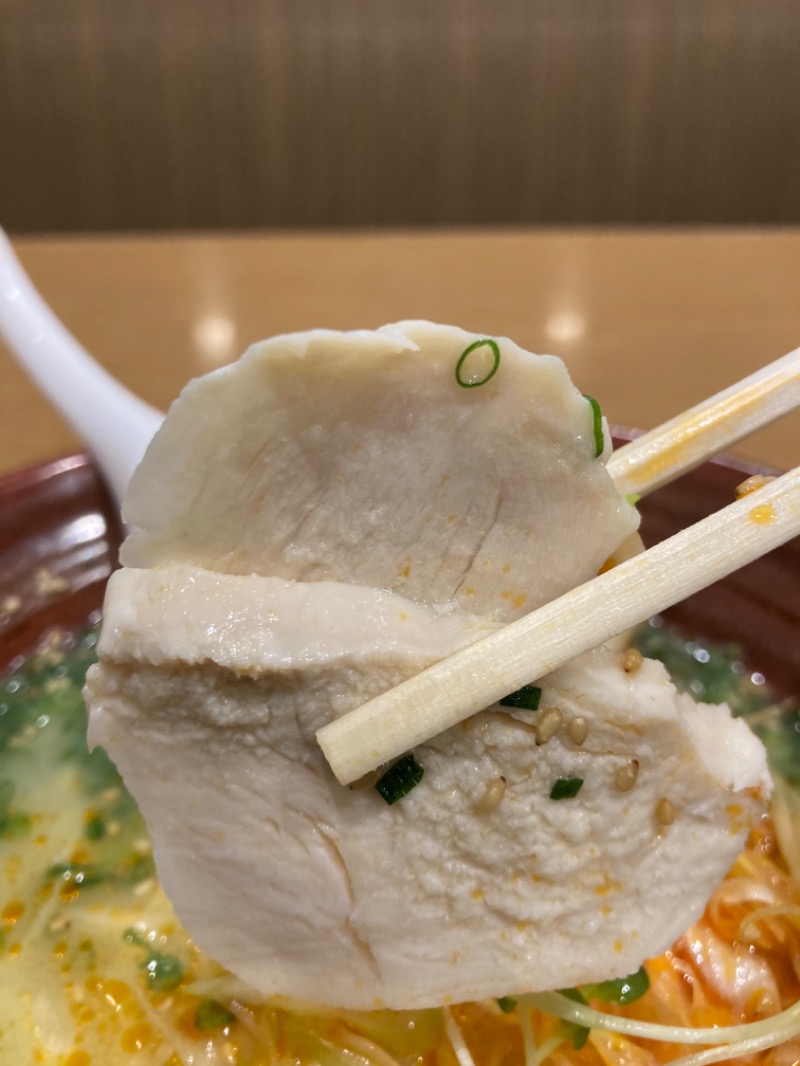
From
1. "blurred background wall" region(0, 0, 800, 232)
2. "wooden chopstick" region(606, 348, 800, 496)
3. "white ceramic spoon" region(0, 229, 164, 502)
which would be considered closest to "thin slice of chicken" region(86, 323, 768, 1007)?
"wooden chopstick" region(606, 348, 800, 496)

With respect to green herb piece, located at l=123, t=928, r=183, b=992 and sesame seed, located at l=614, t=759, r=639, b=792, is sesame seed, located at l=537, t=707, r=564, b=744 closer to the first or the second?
sesame seed, located at l=614, t=759, r=639, b=792

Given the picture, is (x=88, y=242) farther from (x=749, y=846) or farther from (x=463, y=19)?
(x=749, y=846)

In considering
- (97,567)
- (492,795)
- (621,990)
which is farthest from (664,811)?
(97,567)

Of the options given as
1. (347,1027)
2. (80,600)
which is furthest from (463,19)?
(347,1027)

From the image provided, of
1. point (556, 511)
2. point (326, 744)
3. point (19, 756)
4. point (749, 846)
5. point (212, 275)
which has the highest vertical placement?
point (556, 511)

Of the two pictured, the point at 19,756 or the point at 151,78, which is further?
the point at 151,78

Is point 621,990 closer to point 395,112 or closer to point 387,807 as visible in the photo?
point 387,807
